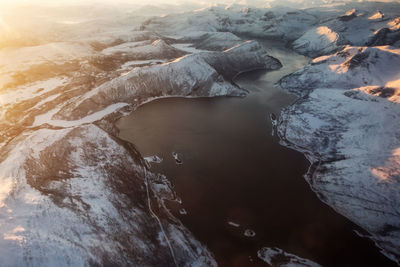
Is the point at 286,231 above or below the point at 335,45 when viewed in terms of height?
below

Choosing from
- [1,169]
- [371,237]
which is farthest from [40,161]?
[371,237]

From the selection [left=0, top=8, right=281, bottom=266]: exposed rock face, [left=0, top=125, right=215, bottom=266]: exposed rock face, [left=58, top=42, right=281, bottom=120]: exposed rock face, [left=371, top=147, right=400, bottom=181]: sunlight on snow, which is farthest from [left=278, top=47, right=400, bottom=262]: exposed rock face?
[left=58, top=42, right=281, bottom=120]: exposed rock face

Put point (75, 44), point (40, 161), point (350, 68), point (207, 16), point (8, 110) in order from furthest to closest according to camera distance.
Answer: point (207, 16), point (75, 44), point (350, 68), point (8, 110), point (40, 161)

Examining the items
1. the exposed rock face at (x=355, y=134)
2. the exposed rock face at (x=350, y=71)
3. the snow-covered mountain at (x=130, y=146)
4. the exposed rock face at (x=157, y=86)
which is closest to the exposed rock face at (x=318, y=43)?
the snow-covered mountain at (x=130, y=146)

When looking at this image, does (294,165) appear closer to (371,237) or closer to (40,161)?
(371,237)

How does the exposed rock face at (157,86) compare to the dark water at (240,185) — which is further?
the exposed rock face at (157,86)

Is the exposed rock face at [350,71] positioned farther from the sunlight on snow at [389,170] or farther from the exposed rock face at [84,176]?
the sunlight on snow at [389,170]
